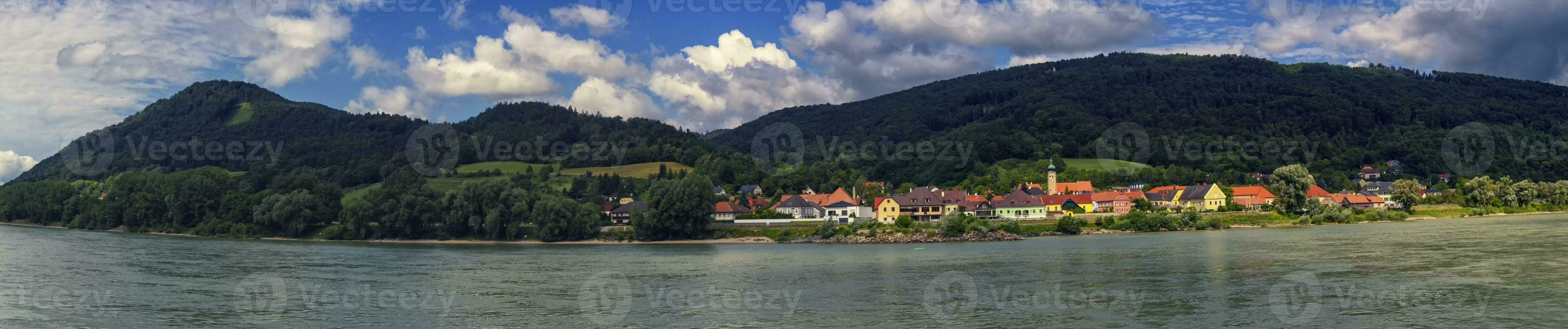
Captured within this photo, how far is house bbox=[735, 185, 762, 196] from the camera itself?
3625 inches

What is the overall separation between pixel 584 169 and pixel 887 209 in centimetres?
5017

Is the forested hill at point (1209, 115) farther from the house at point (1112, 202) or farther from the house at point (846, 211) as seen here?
the house at point (846, 211)

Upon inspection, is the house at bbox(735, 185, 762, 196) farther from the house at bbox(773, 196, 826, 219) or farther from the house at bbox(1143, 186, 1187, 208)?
the house at bbox(1143, 186, 1187, 208)

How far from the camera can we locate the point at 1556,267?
2678 cm

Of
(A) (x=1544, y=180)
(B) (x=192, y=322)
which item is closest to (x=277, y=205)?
(B) (x=192, y=322)

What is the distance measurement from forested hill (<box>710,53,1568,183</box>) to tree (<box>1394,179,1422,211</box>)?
34.5 m

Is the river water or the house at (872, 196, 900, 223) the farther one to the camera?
the house at (872, 196, 900, 223)

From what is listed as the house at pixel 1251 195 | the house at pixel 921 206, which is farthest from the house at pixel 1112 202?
the house at pixel 921 206

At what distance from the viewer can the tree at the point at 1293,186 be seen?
63.1 meters

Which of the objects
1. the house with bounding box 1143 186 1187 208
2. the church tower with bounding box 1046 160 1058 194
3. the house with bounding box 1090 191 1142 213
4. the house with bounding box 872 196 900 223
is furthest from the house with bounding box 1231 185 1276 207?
the house with bounding box 872 196 900 223

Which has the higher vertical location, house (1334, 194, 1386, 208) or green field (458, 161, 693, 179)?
green field (458, 161, 693, 179)

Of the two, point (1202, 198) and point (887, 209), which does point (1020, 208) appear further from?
point (1202, 198)

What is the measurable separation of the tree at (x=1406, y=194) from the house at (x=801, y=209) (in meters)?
41.7

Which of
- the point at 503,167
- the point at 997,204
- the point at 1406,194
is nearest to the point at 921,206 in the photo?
the point at 997,204
